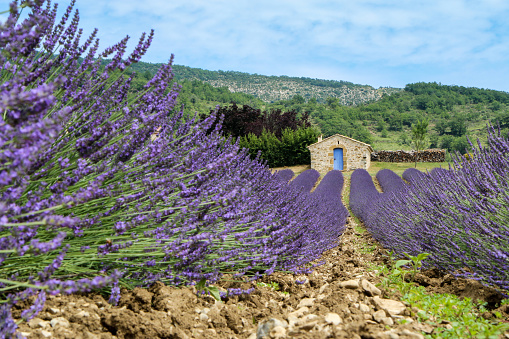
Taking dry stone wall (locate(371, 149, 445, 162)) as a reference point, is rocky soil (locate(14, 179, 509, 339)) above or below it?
below

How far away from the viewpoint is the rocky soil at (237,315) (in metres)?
1.72

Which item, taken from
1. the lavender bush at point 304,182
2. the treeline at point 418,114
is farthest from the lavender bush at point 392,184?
the treeline at point 418,114

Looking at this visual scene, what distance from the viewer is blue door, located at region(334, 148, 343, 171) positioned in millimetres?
27234

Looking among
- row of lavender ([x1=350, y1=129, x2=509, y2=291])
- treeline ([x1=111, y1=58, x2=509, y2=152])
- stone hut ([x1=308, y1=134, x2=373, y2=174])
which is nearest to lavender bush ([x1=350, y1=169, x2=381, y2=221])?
row of lavender ([x1=350, y1=129, x2=509, y2=291])

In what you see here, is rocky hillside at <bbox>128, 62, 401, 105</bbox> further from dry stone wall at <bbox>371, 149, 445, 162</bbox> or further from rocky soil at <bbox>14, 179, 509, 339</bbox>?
rocky soil at <bbox>14, 179, 509, 339</bbox>

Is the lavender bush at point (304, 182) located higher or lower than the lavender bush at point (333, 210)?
higher

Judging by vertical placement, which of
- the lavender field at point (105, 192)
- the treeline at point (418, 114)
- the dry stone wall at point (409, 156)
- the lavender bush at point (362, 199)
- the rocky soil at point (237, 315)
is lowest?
the lavender bush at point (362, 199)

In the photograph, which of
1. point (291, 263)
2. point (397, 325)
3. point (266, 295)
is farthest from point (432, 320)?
point (291, 263)

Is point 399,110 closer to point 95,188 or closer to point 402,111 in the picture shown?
point 402,111

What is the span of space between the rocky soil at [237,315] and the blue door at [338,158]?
2466cm

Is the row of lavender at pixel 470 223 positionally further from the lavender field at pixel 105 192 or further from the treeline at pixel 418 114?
the treeline at pixel 418 114

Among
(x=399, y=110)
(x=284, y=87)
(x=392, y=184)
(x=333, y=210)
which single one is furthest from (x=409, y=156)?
(x=284, y=87)

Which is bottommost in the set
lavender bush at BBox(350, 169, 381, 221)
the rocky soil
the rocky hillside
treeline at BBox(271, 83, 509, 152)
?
lavender bush at BBox(350, 169, 381, 221)

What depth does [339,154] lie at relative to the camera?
27281 mm
